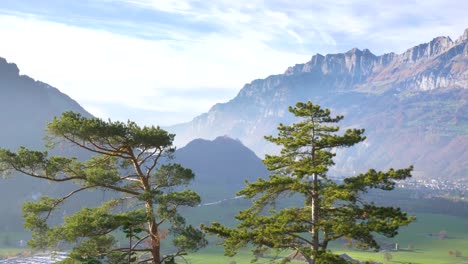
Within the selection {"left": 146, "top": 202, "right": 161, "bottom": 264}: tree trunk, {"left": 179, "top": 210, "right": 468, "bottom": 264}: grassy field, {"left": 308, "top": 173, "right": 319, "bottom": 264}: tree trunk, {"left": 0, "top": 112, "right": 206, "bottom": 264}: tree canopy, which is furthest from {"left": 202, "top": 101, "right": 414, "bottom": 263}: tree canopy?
{"left": 179, "top": 210, "right": 468, "bottom": 264}: grassy field

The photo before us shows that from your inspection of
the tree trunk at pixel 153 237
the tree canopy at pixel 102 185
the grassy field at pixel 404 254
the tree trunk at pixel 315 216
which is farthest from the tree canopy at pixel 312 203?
the grassy field at pixel 404 254

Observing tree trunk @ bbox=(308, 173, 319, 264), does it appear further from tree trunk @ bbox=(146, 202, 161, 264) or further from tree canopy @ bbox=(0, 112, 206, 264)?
tree trunk @ bbox=(146, 202, 161, 264)

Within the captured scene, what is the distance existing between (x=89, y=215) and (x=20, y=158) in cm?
441

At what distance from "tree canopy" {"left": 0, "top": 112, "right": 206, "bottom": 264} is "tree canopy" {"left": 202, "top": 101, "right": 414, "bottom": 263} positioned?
3.22 meters

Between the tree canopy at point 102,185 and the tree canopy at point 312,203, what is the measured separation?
3.22 meters

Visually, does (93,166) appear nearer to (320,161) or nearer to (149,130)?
(149,130)

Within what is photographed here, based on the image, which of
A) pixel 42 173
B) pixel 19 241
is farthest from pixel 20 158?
pixel 19 241

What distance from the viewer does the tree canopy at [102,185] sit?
23.7m

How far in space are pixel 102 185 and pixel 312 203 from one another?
11.9 m

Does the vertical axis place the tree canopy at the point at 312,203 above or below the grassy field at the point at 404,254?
above

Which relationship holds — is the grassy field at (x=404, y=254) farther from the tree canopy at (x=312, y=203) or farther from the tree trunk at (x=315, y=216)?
the tree trunk at (x=315, y=216)

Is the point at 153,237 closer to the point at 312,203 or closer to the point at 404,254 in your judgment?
the point at 312,203

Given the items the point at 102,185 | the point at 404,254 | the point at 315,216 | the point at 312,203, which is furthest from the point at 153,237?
the point at 404,254

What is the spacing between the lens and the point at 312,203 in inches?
1101
